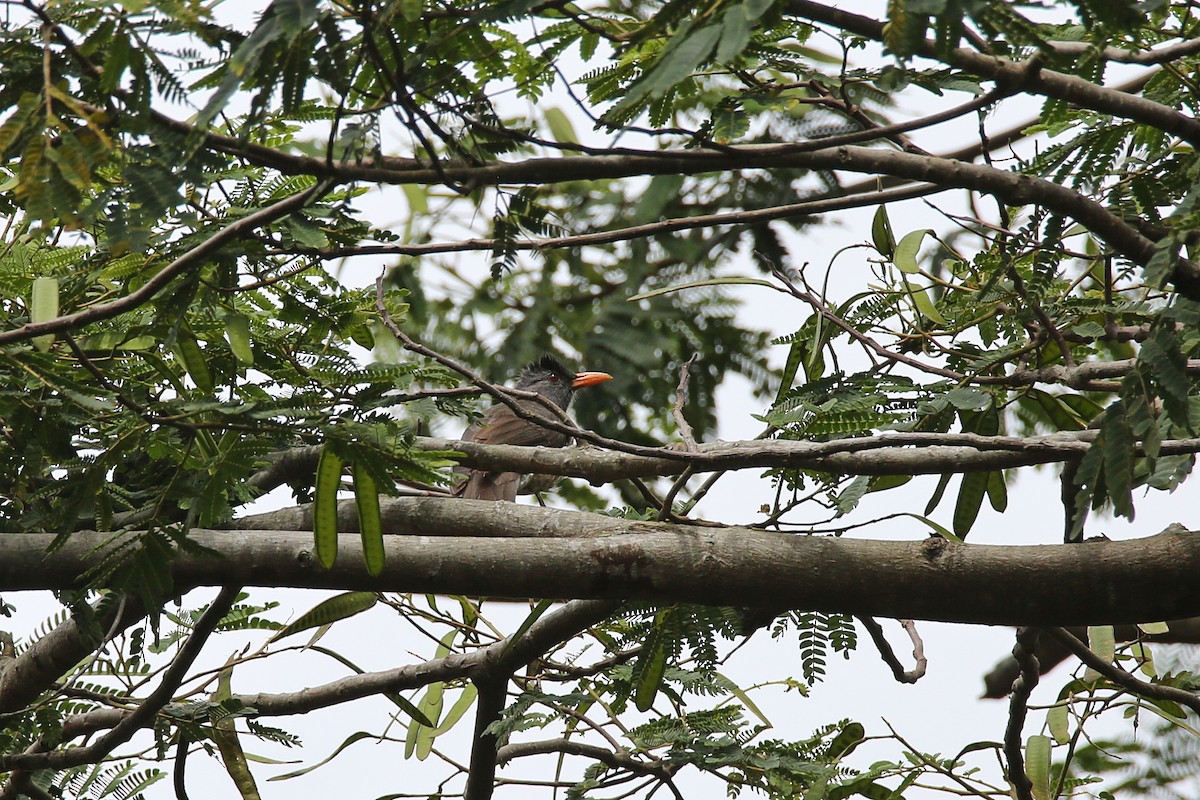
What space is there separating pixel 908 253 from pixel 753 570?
1.08m

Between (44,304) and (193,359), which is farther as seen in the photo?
(193,359)

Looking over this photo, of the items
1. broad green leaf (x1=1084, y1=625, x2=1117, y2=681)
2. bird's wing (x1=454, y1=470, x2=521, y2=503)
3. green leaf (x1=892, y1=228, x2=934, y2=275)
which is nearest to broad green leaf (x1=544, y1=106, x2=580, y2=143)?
green leaf (x1=892, y1=228, x2=934, y2=275)

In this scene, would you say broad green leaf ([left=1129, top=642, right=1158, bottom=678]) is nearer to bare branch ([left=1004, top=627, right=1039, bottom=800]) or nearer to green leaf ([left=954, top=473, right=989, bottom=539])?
bare branch ([left=1004, top=627, right=1039, bottom=800])

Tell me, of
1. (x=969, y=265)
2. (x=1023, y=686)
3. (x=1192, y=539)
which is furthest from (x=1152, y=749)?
(x=969, y=265)

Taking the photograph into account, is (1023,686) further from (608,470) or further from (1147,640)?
(608,470)

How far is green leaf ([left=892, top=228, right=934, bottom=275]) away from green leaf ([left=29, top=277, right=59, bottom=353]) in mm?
2338

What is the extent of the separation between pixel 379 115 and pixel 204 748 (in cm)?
295

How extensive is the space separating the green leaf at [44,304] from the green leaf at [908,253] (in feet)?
7.67

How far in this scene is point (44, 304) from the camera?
2.88 m

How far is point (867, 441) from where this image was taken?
101 inches

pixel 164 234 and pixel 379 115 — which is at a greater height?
pixel 164 234

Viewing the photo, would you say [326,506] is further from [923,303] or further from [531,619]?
[923,303]

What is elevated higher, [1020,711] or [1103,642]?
[1103,642]

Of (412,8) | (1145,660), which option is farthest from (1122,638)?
(412,8)
